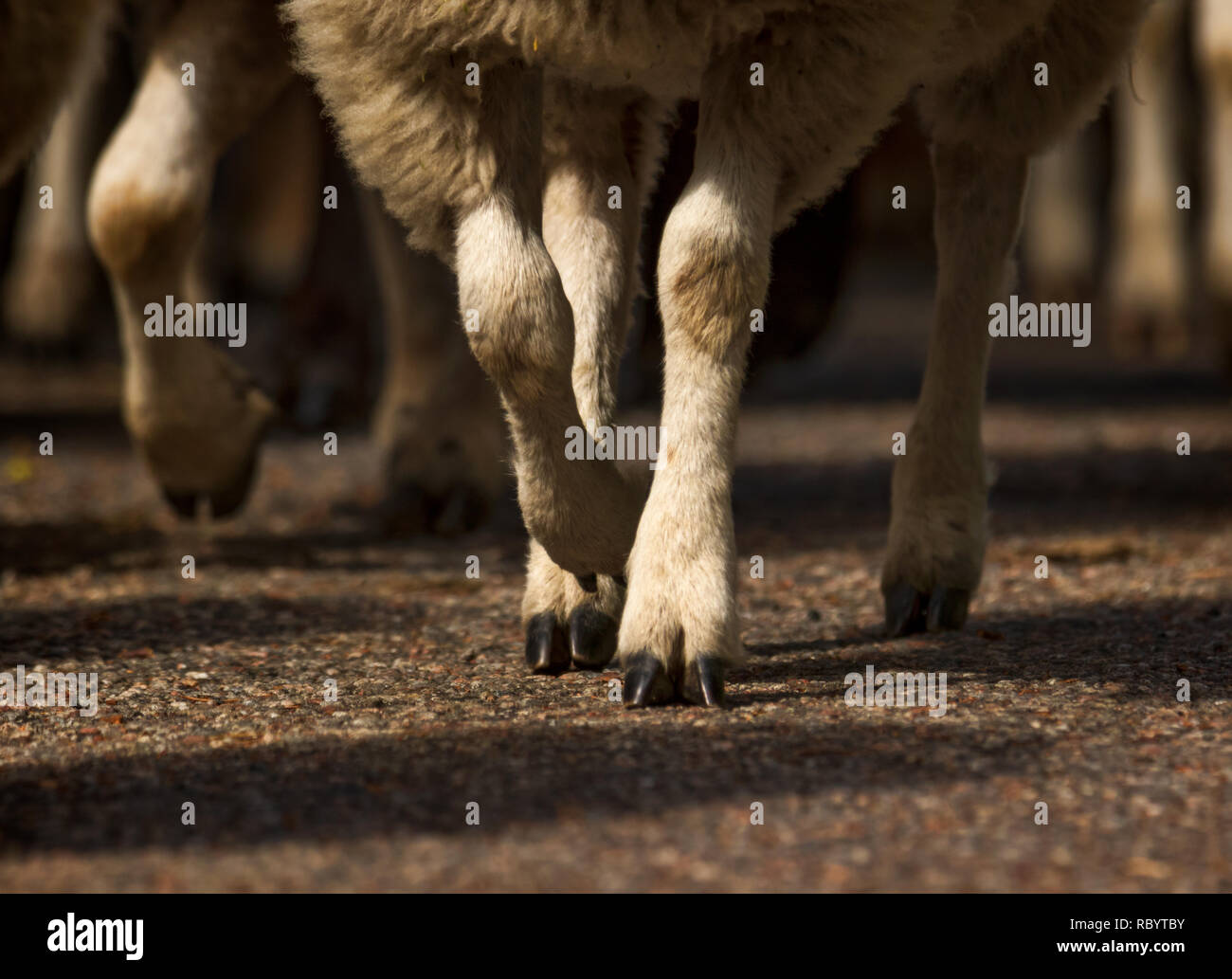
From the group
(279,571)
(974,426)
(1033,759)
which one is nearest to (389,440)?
(279,571)

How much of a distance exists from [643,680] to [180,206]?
2641mm

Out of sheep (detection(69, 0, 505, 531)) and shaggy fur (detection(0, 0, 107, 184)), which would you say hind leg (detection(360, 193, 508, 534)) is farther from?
shaggy fur (detection(0, 0, 107, 184))

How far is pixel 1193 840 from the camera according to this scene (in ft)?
8.89

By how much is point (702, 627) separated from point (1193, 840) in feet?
3.20

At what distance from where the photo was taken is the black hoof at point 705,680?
3.40 m

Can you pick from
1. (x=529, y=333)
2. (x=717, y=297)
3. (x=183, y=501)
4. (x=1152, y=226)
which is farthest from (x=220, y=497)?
(x=1152, y=226)

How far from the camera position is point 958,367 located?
4594 mm

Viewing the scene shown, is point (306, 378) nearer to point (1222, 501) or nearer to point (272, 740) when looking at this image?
point (1222, 501)

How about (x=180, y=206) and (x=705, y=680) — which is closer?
(x=705, y=680)

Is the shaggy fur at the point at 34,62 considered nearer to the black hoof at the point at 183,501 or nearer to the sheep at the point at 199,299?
the sheep at the point at 199,299
